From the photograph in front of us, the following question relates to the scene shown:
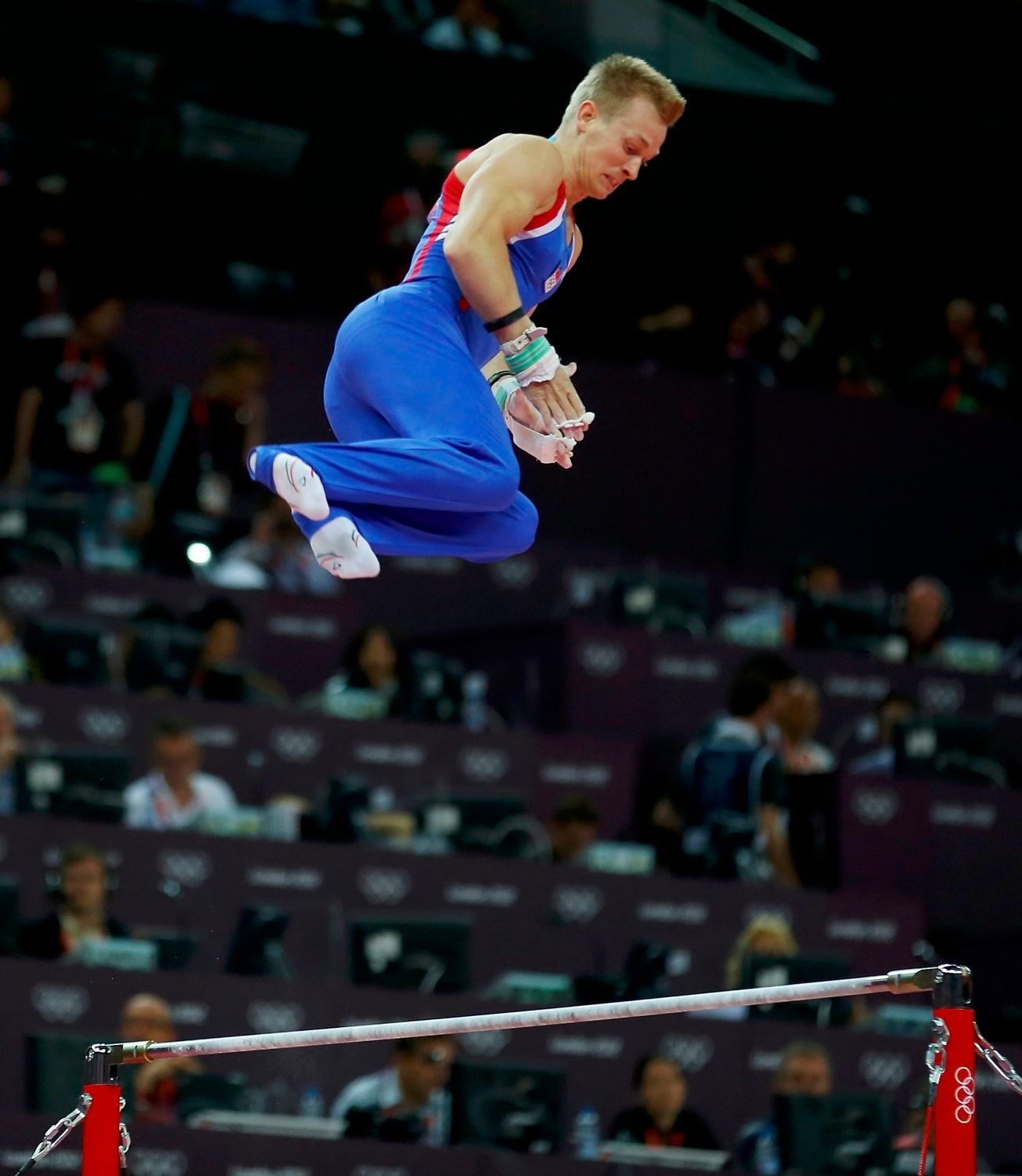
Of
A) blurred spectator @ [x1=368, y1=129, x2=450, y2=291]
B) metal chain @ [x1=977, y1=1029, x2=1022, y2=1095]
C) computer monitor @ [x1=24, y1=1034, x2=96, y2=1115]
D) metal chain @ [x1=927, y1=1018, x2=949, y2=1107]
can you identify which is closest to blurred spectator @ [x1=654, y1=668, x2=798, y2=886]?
computer monitor @ [x1=24, y1=1034, x2=96, y2=1115]

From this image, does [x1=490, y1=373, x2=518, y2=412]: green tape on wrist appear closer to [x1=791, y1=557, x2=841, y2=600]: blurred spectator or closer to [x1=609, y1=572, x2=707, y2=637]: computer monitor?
[x1=609, y1=572, x2=707, y2=637]: computer monitor

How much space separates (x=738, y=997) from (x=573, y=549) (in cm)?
809

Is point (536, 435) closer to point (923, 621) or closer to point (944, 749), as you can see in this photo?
point (944, 749)

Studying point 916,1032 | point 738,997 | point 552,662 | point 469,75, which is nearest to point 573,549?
point 552,662

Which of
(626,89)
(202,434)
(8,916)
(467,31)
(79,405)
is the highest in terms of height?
(467,31)

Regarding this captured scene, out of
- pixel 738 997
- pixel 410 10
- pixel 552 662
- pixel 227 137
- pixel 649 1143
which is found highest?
pixel 410 10

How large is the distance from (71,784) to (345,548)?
4.15 m

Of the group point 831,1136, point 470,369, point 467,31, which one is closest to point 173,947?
point 831,1136

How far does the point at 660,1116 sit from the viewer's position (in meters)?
8.25

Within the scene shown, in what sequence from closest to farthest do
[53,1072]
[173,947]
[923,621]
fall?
[53,1072] < [173,947] < [923,621]

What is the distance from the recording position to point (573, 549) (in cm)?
1284

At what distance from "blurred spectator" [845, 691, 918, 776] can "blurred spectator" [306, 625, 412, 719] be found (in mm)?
2265

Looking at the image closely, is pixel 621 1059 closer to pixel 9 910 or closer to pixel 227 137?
pixel 9 910

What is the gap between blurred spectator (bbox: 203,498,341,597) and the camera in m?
11.2
